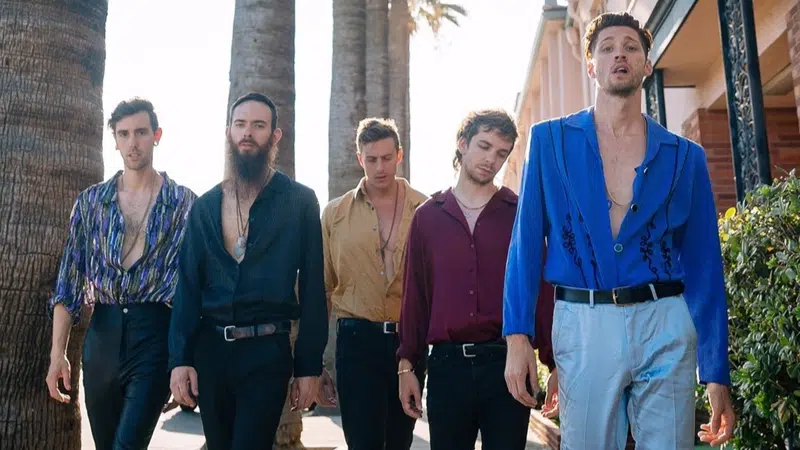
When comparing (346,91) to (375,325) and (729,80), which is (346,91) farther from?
(375,325)

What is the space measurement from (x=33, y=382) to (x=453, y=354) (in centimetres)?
241

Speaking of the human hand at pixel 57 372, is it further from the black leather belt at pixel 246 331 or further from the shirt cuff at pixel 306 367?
the shirt cuff at pixel 306 367

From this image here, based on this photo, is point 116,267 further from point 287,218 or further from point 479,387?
point 479,387

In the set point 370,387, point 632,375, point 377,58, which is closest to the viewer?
point 632,375

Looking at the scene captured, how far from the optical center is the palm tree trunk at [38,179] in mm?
4430

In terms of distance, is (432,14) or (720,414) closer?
(720,414)

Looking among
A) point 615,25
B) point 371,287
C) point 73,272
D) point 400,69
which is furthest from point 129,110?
point 400,69

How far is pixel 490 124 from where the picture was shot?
157 inches

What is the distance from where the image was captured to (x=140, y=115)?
13.8 ft

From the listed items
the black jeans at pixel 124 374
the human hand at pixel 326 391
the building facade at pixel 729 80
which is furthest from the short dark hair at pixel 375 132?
the building facade at pixel 729 80

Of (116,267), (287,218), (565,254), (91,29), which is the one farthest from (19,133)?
(565,254)

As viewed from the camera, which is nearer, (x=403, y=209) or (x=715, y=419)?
(x=715, y=419)

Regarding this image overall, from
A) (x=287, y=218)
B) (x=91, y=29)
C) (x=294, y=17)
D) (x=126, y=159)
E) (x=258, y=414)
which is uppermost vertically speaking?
(x=294, y=17)

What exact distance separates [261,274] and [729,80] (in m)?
5.52
